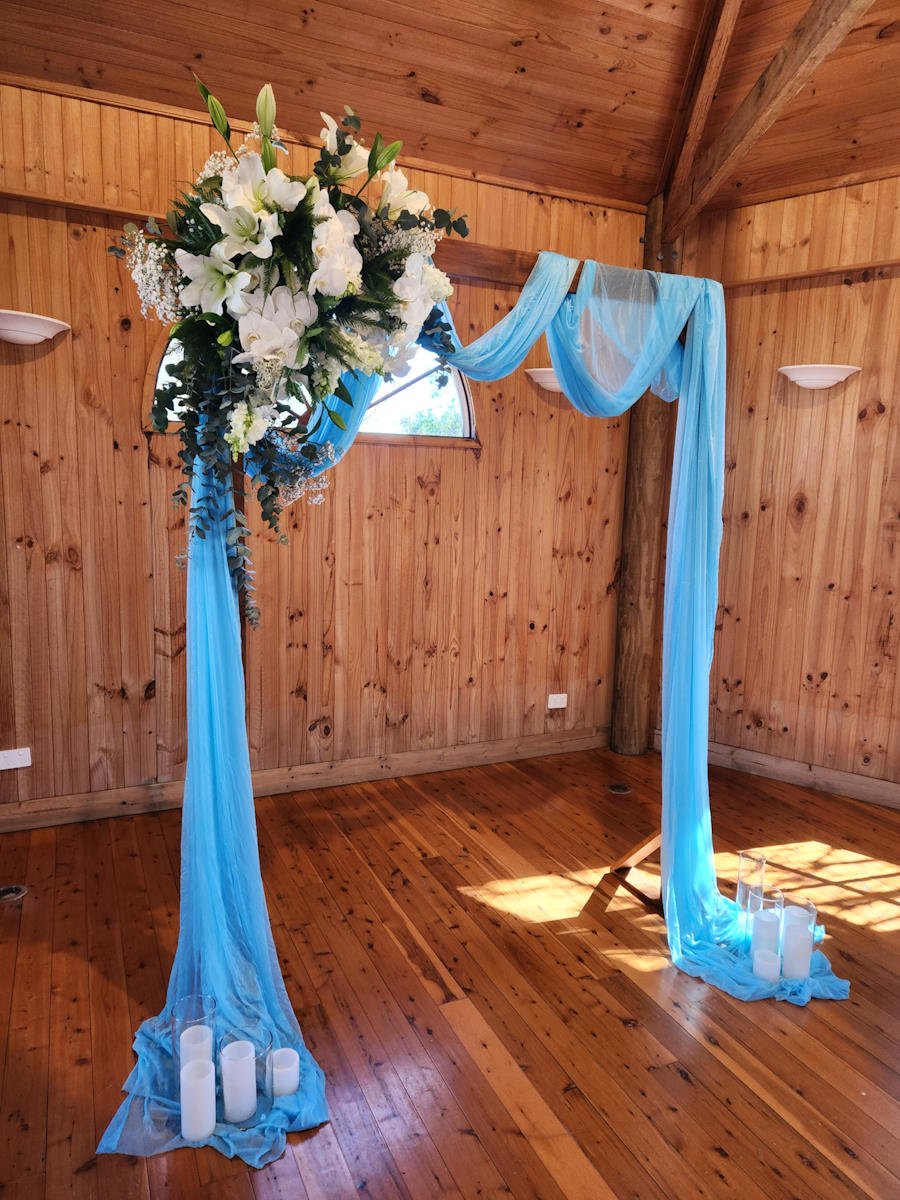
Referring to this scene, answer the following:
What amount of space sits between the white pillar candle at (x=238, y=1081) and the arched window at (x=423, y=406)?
111 inches

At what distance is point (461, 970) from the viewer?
2736mm

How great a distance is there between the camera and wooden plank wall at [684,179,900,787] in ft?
13.6

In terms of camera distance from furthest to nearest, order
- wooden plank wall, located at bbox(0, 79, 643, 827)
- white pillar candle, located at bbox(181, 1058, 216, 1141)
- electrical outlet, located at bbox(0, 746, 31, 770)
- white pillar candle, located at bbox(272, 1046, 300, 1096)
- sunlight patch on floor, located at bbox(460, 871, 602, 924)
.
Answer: electrical outlet, located at bbox(0, 746, 31, 770), wooden plank wall, located at bbox(0, 79, 643, 827), sunlight patch on floor, located at bbox(460, 871, 602, 924), white pillar candle, located at bbox(272, 1046, 300, 1096), white pillar candle, located at bbox(181, 1058, 216, 1141)

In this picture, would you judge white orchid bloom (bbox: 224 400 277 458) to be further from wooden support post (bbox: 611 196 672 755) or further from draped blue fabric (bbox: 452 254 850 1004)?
wooden support post (bbox: 611 196 672 755)

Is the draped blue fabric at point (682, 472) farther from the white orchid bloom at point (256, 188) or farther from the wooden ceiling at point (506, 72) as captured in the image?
the wooden ceiling at point (506, 72)

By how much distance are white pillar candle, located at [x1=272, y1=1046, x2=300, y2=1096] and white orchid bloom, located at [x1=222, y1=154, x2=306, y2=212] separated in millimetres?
2040

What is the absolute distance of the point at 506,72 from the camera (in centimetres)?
369

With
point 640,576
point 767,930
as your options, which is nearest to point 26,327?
point 640,576

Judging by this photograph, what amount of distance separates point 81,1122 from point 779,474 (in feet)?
13.4

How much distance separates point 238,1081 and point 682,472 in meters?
2.28

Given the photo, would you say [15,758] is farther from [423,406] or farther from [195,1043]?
[423,406]

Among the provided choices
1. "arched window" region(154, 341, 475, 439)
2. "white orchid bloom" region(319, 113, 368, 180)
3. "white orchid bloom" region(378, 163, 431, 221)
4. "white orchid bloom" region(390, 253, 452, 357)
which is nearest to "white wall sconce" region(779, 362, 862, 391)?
"arched window" region(154, 341, 475, 439)

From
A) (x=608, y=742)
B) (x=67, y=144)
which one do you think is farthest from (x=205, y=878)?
(x=608, y=742)

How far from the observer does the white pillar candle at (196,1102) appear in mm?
2020
